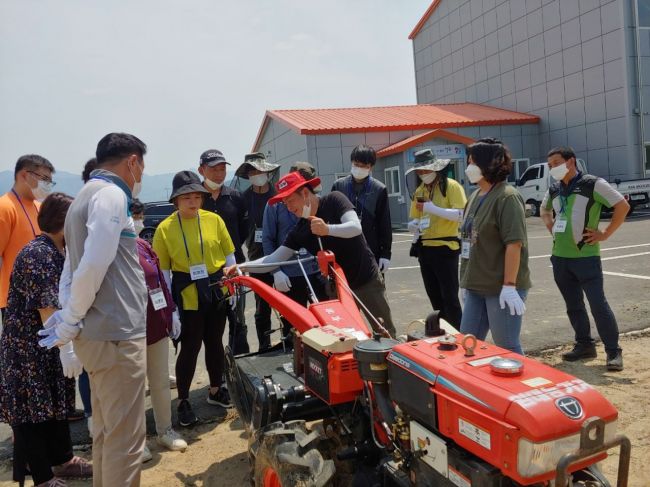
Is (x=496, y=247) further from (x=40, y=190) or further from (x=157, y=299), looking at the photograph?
(x=40, y=190)

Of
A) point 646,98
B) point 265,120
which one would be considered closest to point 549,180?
point 646,98

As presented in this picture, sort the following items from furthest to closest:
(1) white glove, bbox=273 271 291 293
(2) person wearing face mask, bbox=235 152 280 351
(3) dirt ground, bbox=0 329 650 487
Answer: (2) person wearing face mask, bbox=235 152 280 351 → (1) white glove, bbox=273 271 291 293 → (3) dirt ground, bbox=0 329 650 487

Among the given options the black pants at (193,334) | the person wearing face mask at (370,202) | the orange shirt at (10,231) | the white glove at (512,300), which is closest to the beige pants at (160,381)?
the black pants at (193,334)

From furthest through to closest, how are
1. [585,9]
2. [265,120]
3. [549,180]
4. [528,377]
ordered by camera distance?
[265,120] < [585,9] < [549,180] < [528,377]

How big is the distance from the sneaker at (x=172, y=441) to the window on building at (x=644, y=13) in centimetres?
2307

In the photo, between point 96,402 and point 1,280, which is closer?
point 96,402

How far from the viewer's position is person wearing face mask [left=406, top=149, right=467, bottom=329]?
5020 mm

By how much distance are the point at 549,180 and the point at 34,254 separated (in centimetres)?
1935

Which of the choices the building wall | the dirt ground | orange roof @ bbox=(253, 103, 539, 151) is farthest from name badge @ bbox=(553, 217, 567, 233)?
the building wall

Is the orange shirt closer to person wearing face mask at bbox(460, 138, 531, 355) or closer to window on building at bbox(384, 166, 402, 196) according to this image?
person wearing face mask at bbox(460, 138, 531, 355)

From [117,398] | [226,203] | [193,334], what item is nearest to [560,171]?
[226,203]

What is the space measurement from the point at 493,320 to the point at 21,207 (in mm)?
3635

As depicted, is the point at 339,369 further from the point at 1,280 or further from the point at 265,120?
the point at 265,120

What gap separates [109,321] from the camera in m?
2.63
